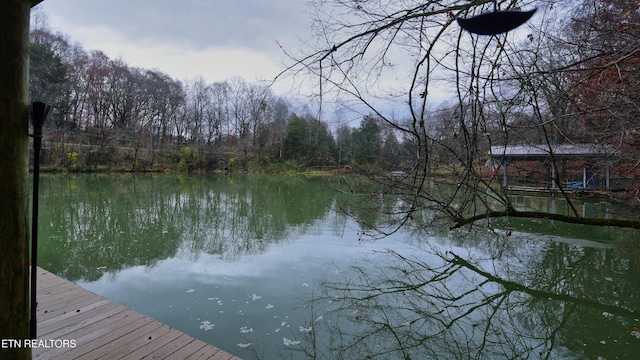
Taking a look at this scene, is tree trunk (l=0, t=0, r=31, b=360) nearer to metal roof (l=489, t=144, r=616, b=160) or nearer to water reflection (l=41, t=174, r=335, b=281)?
metal roof (l=489, t=144, r=616, b=160)

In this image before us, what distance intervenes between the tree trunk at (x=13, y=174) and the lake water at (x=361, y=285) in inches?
72.5

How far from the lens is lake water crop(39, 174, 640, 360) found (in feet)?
9.59

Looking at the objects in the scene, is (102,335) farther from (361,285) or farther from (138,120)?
(138,120)

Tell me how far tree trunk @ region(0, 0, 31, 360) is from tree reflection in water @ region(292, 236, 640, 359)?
206cm

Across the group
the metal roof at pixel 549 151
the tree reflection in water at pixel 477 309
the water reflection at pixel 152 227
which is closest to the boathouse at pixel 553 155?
the metal roof at pixel 549 151

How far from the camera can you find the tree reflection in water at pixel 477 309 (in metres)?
2.86

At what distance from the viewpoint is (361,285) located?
4.25 m

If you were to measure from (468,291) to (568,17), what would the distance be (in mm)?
3101

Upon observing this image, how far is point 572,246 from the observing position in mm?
6438

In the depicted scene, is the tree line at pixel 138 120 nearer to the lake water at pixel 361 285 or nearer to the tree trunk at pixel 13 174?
the lake water at pixel 361 285

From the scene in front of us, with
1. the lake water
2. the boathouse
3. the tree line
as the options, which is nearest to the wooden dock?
the lake water

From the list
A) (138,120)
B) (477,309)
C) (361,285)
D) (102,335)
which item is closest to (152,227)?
(361,285)

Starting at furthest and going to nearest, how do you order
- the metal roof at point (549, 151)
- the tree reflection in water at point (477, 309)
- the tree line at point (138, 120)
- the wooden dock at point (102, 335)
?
1. the tree line at point (138, 120)
2. the tree reflection in water at point (477, 309)
3. the metal roof at point (549, 151)
4. the wooden dock at point (102, 335)

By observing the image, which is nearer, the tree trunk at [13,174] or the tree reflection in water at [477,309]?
the tree trunk at [13,174]
